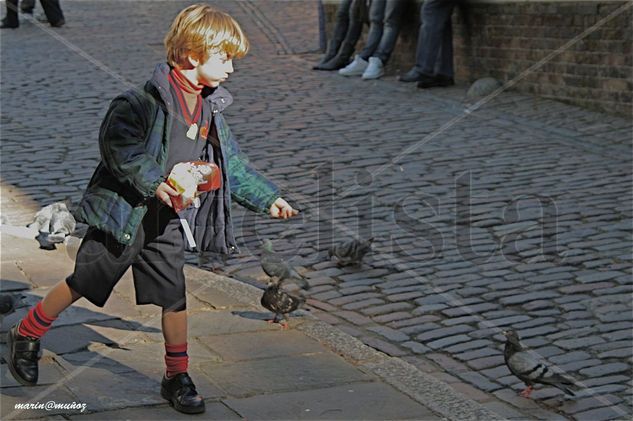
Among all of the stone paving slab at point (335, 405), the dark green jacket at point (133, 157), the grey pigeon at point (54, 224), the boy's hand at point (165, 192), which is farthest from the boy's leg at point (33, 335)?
the grey pigeon at point (54, 224)

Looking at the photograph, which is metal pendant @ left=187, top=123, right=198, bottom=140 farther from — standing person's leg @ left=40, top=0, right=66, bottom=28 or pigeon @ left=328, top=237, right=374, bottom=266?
standing person's leg @ left=40, top=0, right=66, bottom=28

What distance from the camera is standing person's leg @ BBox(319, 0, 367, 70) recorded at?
1541 centimetres

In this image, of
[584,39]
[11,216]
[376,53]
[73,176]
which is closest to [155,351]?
[11,216]

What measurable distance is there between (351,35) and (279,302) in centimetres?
1015

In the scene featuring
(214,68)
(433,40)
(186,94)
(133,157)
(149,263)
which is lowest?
(149,263)

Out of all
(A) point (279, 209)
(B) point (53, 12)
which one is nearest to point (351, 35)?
(B) point (53, 12)

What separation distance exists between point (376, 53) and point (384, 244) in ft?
25.1

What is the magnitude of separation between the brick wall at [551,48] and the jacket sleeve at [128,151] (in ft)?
26.0

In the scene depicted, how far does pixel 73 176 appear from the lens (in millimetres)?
9297

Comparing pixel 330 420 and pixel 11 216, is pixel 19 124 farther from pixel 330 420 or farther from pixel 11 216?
pixel 330 420

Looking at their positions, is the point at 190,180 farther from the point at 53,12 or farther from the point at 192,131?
the point at 53,12

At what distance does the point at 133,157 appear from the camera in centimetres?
425

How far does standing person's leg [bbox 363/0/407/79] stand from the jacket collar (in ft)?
33.1

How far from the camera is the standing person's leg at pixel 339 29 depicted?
1557cm
